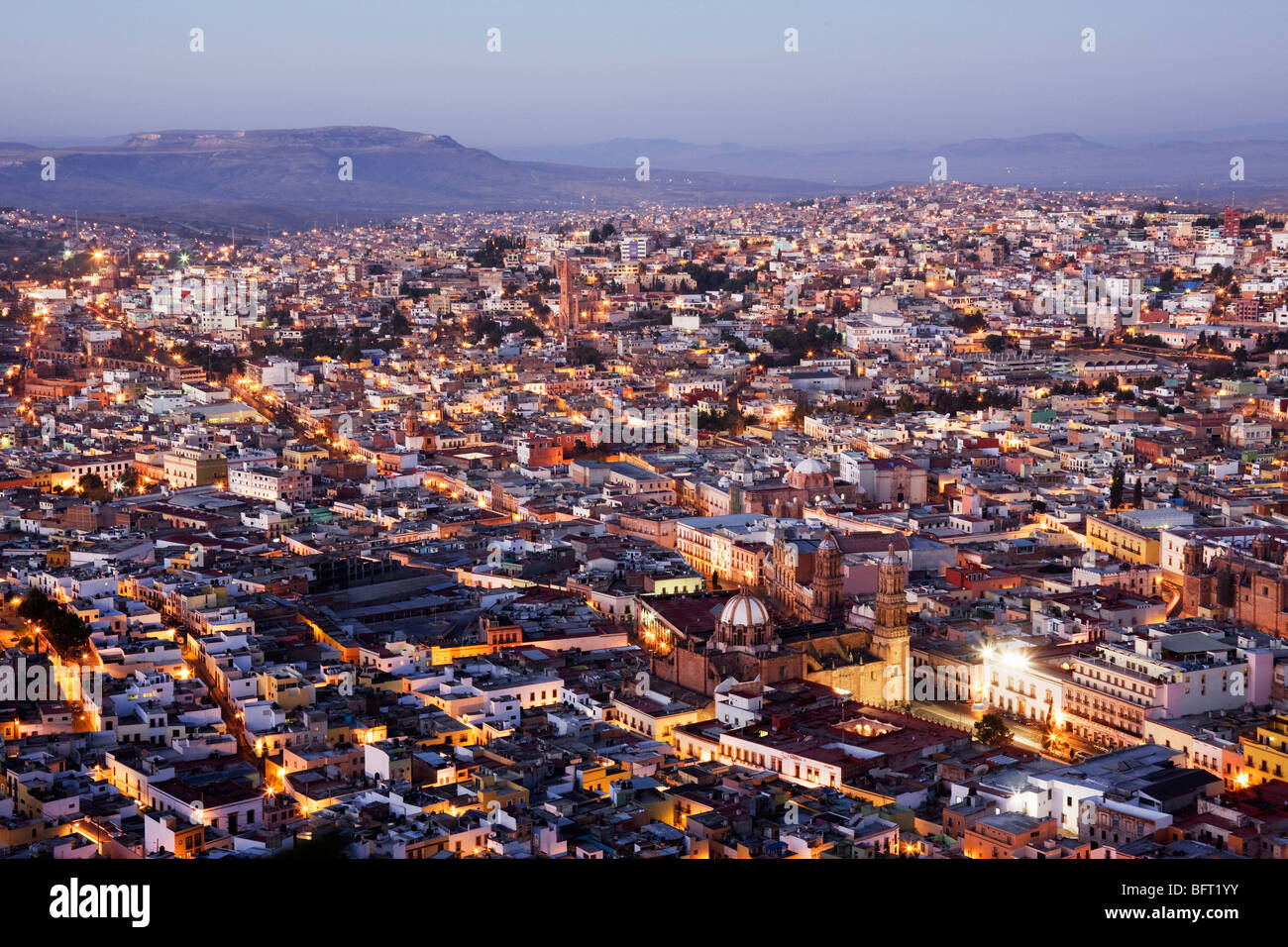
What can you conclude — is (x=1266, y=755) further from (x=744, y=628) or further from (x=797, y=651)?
(x=744, y=628)

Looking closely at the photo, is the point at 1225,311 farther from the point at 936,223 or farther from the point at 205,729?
the point at 205,729

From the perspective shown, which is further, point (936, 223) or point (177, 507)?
point (936, 223)

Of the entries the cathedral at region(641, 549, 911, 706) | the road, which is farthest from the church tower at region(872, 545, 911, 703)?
the road

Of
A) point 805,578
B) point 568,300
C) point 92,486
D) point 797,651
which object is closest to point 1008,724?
point 797,651

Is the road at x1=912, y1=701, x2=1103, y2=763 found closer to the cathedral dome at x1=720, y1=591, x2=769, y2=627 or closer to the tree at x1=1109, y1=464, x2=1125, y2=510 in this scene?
the cathedral dome at x1=720, y1=591, x2=769, y2=627
